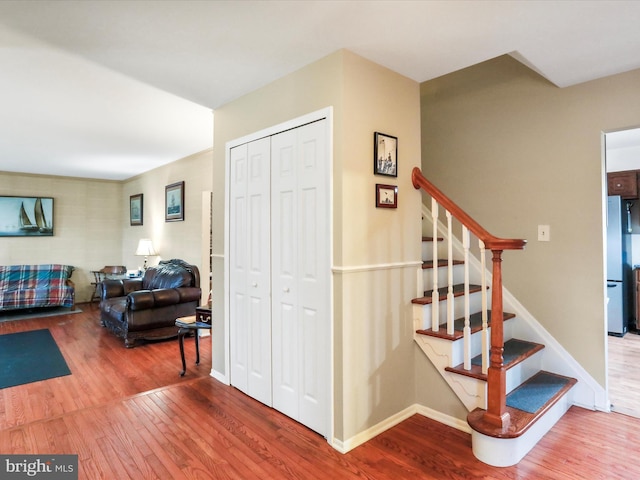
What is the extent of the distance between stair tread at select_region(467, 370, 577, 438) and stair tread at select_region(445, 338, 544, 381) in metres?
0.20

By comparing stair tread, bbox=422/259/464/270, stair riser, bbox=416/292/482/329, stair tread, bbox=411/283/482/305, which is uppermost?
stair tread, bbox=422/259/464/270

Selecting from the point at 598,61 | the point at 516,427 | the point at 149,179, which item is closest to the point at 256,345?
the point at 516,427

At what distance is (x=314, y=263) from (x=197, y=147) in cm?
341

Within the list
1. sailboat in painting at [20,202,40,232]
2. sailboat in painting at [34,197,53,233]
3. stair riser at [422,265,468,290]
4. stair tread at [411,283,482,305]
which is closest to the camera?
stair tread at [411,283,482,305]

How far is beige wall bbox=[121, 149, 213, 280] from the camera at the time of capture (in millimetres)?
5125

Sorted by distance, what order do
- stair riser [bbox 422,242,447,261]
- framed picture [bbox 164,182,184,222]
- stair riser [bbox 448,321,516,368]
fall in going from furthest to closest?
1. framed picture [bbox 164,182,184,222]
2. stair riser [bbox 422,242,447,261]
3. stair riser [bbox 448,321,516,368]

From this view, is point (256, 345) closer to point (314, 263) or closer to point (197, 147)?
point (314, 263)

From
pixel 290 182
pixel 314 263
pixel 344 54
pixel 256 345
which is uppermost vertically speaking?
pixel 344 54

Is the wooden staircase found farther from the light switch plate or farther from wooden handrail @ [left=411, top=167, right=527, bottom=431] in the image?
the light switch plate

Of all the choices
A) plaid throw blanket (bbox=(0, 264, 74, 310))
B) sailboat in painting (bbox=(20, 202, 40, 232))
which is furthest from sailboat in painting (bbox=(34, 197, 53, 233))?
plaid throw blanket (bbox=(0, 264, 74, 310))

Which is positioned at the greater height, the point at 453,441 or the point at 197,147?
the point at 197,147

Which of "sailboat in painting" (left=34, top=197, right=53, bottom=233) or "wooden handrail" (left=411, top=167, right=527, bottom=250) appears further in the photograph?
"sailboat in painting" (left=34, top=197, right=53, bottom=233)

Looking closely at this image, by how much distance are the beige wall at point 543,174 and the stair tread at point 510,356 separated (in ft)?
0.81

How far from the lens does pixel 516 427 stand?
1920 mm
